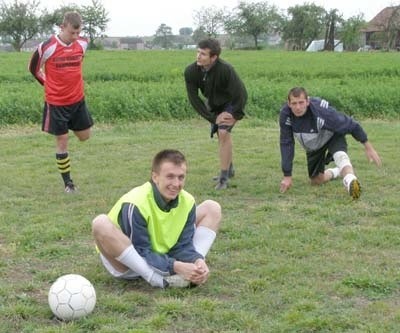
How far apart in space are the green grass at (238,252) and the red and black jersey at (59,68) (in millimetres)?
1147

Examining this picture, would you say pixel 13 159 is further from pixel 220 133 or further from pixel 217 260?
pixel 217 260

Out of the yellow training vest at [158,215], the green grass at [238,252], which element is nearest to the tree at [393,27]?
the green grass at [238,252]

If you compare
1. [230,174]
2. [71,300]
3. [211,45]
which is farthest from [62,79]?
[71,300]

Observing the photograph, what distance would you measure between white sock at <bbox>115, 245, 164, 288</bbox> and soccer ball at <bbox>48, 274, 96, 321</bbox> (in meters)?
0.43

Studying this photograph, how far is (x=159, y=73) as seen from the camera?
75.9 feet

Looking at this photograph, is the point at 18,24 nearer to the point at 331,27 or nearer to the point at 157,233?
the point at 331,27

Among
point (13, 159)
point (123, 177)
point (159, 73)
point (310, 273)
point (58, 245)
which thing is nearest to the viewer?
point (310, 273)

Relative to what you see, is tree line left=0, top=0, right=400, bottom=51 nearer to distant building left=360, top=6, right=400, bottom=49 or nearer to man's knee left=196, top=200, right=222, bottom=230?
distant building left=360, top=6, right=400, bottom=49

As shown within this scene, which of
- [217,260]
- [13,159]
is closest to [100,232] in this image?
[217,260]

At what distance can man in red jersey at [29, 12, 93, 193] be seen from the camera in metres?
7.66

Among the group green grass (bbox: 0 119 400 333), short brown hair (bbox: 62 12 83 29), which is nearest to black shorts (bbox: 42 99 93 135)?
green grass (bbox: 0 119 400 333)

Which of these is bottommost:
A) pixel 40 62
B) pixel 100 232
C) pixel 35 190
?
pixel 35 190

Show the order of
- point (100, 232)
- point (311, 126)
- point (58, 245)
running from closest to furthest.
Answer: point (100, 232) < point (58, 245) < point (311, 126)

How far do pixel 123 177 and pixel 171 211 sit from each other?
427 centimetres
